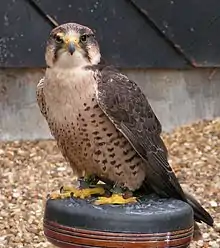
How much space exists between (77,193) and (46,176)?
2.13 meters

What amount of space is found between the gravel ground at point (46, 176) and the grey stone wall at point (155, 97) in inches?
3.5

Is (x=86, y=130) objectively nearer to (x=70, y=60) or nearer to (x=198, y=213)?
(x=70, y=60)

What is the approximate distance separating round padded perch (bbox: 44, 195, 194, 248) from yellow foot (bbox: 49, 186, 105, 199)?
0.50 feet

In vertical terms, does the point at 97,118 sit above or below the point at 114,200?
above

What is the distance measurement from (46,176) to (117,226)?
8.23ft

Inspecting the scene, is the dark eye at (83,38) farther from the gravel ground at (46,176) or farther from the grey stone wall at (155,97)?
the grey stone wall at (155,97)

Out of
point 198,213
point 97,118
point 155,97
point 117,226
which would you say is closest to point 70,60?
point 97,118

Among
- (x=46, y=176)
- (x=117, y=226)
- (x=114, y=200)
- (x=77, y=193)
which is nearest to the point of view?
(x=117, y=226)

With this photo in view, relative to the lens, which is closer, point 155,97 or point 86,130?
point 86,130

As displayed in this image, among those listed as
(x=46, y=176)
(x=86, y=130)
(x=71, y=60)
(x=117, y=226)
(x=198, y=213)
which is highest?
(x=71, y=60)

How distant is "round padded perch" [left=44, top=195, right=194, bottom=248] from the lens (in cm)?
297

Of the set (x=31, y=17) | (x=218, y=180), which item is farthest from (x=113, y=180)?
(x=31, y=17)

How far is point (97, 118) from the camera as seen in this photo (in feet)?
10.7

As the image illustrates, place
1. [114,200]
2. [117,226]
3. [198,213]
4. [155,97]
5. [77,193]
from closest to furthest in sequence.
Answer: [117,226] < [114,200] < [77,193] < [198,213] < [155,97]
